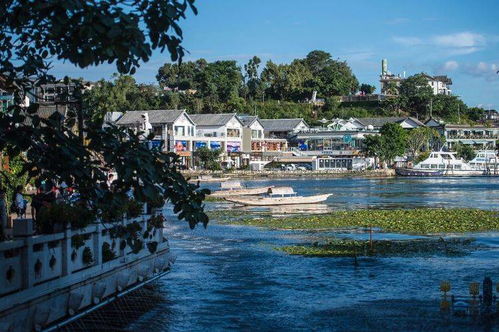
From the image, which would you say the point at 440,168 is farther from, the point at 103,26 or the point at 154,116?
the point at 103,26

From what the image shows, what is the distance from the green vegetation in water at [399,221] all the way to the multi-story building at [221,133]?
86469mm

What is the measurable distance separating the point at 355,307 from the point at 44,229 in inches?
382

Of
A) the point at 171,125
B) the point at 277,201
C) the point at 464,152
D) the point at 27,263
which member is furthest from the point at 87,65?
the point at 464,152

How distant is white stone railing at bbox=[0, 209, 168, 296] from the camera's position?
13.2m

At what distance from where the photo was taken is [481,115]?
647 feet

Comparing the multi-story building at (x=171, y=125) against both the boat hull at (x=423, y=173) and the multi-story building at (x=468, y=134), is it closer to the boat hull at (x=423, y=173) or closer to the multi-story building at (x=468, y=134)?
the boat hull at (x=423, y=173)

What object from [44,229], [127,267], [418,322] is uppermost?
[44,229]

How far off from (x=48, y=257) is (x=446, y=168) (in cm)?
13581

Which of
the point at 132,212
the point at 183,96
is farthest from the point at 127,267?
the point at 183,96

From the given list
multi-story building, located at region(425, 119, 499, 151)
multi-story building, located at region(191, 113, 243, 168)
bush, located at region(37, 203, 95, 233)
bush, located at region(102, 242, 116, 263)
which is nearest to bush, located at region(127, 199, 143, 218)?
bush, located at region(102, 242, 116, 263)

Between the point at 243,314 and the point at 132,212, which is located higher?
the point at 132,212

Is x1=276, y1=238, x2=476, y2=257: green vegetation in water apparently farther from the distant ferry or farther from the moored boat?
the distant ferry

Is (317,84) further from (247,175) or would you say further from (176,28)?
(176,28)

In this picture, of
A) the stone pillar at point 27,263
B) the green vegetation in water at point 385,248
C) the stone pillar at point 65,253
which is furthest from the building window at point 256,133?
the stone pillar at point 27,263
